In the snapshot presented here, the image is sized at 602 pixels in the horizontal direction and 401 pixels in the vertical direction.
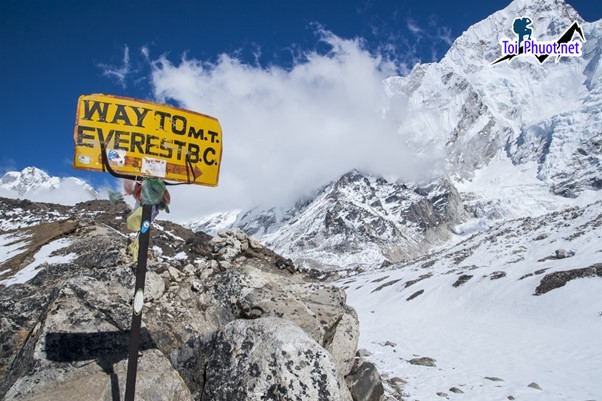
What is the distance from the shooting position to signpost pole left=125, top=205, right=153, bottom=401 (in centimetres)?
565

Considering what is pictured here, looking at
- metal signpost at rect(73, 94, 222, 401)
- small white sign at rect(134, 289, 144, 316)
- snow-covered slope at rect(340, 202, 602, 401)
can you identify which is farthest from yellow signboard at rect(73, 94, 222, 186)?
snow-covered slope at rect(340, 202, 602, 401)

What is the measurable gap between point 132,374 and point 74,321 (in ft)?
8.54

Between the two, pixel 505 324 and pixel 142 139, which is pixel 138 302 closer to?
pixel 142 139

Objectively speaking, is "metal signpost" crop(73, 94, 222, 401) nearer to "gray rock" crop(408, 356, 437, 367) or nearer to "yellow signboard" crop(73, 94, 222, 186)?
"yellow signboard" crop(73, 94, 222, 186)

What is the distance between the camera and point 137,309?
18.5 feet

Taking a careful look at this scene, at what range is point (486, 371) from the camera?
707 inches

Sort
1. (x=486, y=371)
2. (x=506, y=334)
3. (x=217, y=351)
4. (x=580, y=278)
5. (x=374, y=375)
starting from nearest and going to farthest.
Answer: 1. (x=217, y=351)
2. (x=374, y=375)
3. (x=486, y=371)
4. (x=506, y=334)
5. (x=580, y=278)

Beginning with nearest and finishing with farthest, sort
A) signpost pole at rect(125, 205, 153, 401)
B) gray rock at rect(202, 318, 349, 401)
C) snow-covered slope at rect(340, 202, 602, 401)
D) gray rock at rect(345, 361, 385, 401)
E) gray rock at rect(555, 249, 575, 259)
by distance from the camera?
1. signpost pole at rect(125, 205, 153, 401)
2. gray rock at rect(202, 318, 349, 401)
3. gray rock at rect(345, 361, 385, 401)
4. snow-covered slope at rect(340, 202, 602, 401)
5. gray rock at rect(555, 249, 575, 259)

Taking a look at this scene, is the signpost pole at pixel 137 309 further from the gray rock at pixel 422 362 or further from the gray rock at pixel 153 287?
the gray rock at pixel 422 362

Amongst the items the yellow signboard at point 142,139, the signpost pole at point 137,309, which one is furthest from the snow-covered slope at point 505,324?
the yellow signboard at point 142,139

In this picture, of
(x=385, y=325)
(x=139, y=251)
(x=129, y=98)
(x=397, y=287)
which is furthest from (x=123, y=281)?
(x=397, y=287)

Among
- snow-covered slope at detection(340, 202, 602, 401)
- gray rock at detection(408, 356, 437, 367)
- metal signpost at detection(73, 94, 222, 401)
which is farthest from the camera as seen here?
gray rock at detection(408, 356, 437, 367)

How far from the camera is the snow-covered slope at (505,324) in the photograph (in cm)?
1573

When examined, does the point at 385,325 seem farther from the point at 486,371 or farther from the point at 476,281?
the point at 486,371
